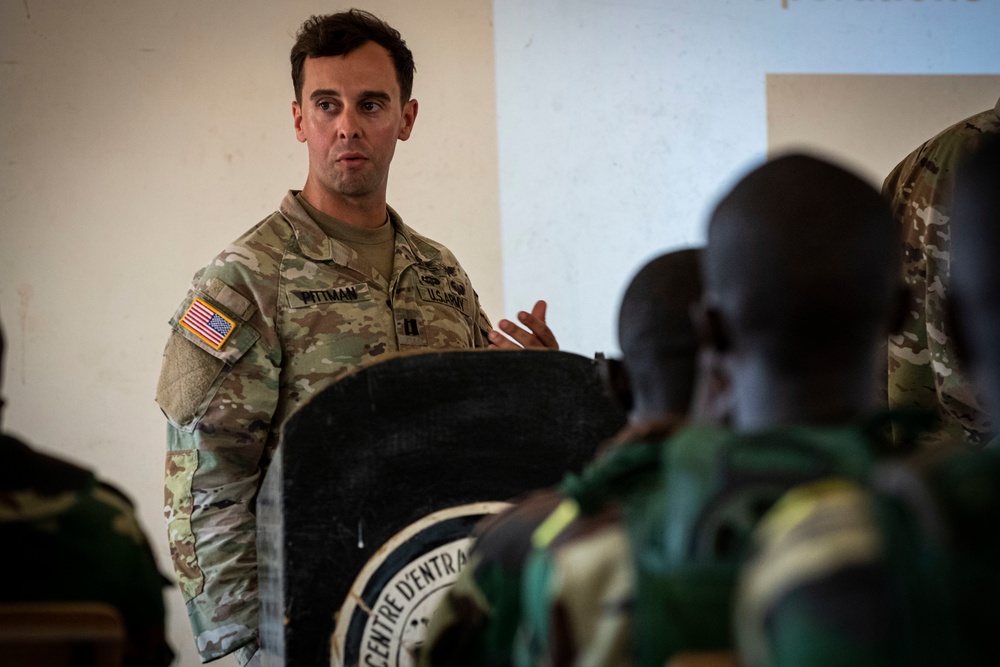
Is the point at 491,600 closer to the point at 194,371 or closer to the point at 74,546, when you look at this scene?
the point at 74,546

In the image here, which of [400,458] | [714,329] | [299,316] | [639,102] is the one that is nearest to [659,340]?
[714,329]

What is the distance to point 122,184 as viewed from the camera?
10.1ft

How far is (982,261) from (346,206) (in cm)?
151

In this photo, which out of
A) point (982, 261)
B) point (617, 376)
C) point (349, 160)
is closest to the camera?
point (982, 261)

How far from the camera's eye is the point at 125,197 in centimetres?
307

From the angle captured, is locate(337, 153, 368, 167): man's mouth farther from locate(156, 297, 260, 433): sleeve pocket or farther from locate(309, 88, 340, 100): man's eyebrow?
locate(156, 297, 260, 433): sleeve pocket

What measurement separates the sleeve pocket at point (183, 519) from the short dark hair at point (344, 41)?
0.74 m

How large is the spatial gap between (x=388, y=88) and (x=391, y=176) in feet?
3.31

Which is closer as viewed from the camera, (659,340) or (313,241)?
(659,340)

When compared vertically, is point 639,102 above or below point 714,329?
above

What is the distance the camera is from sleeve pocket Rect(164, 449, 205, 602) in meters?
1.88

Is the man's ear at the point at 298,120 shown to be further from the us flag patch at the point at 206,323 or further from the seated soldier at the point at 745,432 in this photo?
the seated soldier at the point at 745,432

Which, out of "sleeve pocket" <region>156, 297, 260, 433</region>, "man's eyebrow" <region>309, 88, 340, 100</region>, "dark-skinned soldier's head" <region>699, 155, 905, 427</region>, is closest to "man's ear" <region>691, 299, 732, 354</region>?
"dark-skinned soldier's head" <region>699, 155, 905, 427</region>

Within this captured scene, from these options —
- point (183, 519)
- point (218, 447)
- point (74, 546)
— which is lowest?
point (183, 519)
